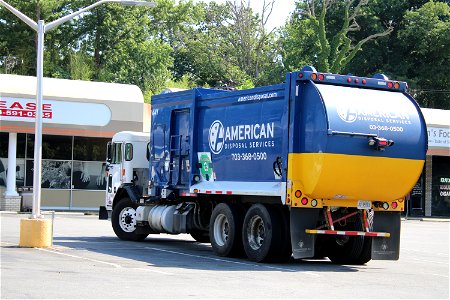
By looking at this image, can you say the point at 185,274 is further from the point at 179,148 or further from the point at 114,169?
the point at 114,169

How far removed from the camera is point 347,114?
666 inches

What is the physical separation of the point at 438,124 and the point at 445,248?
74.1ft

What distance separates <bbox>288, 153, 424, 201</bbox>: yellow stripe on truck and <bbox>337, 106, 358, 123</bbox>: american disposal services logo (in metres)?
0.67

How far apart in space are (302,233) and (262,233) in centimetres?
106

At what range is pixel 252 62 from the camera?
7319cm

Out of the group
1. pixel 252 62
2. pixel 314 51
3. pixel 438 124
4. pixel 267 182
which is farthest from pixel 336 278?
pixel 252 62

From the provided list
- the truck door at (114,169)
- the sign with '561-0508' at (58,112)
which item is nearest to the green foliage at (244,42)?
the sign with '561-0508' at (58,112)

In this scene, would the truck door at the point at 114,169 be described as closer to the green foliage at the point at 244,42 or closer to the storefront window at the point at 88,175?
the storefront window at the point at 88,175

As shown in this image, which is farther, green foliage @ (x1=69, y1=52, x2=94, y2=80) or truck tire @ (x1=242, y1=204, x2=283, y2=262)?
green foliage @ (x1=69, y1=52, x2=94, y2=80)

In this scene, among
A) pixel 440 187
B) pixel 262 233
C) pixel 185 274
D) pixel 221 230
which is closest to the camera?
pixel 185 274

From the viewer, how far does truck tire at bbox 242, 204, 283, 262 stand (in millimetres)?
17312

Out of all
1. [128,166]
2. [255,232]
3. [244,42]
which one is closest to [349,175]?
[255,232]

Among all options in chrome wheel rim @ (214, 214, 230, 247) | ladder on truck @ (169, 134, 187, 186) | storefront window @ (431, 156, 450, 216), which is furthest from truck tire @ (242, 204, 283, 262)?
storefront window @ (431, 156, 450, 216)

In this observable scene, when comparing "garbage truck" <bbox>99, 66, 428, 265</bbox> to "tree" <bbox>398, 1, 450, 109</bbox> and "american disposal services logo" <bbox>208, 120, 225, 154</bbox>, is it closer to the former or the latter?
"american disposal services logo" <bbox>208, 120, 225, 154</bbox>
